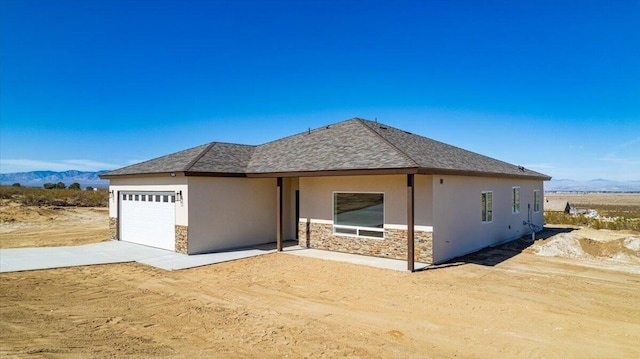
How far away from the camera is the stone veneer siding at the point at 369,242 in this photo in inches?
455

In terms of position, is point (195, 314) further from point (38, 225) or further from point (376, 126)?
point (38, 225)

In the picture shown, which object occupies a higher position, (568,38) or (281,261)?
(568,38)

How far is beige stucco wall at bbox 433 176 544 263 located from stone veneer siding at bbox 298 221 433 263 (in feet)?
1.15

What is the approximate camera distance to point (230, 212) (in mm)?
14422

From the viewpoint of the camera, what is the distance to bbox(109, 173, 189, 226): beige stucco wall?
Result: 13.3 meters

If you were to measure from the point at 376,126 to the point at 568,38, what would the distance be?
8.81 meters

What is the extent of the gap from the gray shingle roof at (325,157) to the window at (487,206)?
92 centimetres

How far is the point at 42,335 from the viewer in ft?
19.2

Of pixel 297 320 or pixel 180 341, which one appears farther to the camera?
pixel 297 320

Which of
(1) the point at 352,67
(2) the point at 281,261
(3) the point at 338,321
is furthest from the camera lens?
(1) the point at 352,67

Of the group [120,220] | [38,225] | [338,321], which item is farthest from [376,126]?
[38,225]

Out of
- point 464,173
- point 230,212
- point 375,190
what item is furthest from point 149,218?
point 464,173

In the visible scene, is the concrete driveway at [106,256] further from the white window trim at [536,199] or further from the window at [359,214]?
the white window trim at [536,199]

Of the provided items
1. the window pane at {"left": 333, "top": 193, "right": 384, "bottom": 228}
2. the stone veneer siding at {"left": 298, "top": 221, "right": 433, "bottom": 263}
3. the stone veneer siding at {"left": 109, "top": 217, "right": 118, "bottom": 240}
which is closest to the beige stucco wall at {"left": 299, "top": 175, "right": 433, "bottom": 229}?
the window pane at {"left": 333, "top": 193, "right": 384, "bottom": 228}
